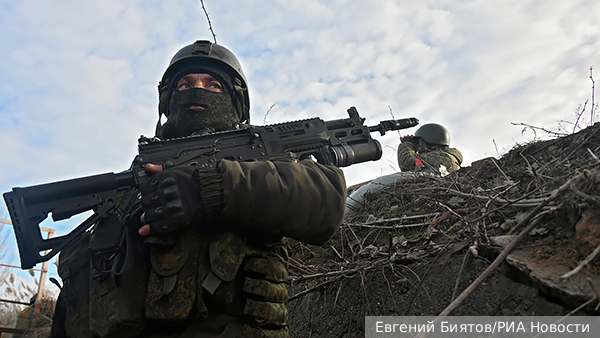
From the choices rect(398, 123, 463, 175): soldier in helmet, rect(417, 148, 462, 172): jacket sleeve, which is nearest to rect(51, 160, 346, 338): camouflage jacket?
rect(417, 148, 462, 172): jacket sleeve

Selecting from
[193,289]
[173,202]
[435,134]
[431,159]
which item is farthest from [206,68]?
[435,134]

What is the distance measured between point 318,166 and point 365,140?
42.8 inches

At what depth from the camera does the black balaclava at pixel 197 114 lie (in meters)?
2.75

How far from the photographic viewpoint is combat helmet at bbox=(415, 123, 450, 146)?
8.46 meters

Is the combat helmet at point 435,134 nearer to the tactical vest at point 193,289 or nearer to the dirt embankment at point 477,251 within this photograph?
the dirt embankment at point 477,251

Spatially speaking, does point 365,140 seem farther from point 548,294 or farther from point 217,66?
point 548,294

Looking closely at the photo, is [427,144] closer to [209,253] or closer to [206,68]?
[206,68]

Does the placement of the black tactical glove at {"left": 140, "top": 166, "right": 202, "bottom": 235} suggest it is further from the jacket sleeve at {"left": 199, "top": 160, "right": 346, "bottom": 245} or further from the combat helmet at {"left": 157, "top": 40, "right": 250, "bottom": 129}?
the combat helmet at {"left": 157, "top": 40, "right": 250, "bottom": 129}

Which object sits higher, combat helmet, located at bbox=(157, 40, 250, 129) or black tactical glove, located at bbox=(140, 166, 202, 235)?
combat helmet, located at bbox=(157, 40, 250, 129)

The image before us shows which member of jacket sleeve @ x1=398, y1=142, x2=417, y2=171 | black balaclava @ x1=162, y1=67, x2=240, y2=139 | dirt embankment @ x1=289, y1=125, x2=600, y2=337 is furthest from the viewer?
jacket sleeve @ x1=398, y1=142, x2=417, y2=171

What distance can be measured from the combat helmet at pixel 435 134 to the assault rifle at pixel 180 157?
A: 18.3 feet

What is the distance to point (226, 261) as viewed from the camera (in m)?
1.75

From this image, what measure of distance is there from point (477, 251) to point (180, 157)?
1905 mm

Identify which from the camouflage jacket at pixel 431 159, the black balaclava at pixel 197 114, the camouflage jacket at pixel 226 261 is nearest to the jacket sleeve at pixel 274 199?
the camouflage jacket at pixel 226 261
